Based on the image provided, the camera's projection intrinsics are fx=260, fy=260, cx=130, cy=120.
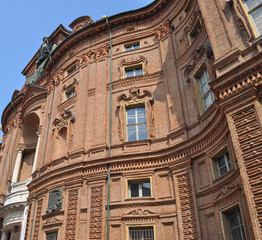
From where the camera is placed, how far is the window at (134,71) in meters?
17.9

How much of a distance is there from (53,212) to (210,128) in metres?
9.87

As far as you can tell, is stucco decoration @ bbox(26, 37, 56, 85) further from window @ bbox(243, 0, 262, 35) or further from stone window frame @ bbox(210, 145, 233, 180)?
window @ bbox(243, 0, 262, 35)

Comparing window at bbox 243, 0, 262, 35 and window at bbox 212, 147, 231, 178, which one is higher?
window at bbox 243, 0, 262, 35

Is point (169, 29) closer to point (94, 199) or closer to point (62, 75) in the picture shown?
point (62, 75)

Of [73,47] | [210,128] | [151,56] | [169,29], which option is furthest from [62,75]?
[210,128]

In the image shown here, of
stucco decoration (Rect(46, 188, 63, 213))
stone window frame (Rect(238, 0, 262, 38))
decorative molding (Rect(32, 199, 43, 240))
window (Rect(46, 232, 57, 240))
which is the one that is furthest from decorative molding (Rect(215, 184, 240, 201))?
decorative molding (Rect(32, 199, 43, 240))

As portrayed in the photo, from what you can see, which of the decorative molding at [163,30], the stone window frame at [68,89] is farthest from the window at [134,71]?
the stone window frame at [68,89]

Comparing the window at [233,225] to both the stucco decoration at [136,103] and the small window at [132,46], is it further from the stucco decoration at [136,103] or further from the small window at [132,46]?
the small window at [132,46]

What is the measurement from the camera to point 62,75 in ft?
70.9

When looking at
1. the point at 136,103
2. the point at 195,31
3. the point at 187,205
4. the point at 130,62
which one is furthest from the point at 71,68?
the point at 187,205

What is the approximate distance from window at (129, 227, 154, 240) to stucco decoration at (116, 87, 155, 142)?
4.79 metres

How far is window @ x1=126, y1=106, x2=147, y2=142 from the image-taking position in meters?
15.2

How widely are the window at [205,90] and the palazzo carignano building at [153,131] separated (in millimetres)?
54

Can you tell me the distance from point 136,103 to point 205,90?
460cm
